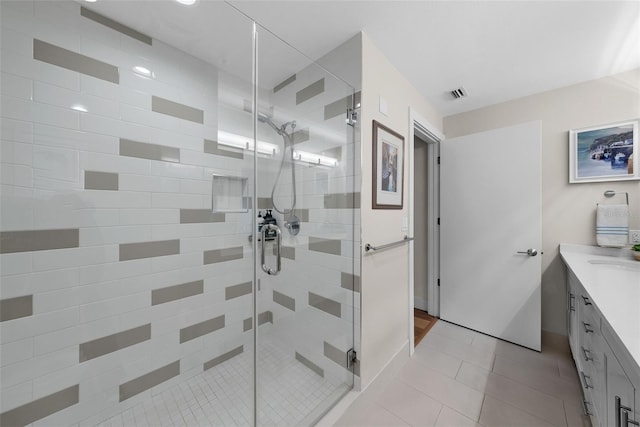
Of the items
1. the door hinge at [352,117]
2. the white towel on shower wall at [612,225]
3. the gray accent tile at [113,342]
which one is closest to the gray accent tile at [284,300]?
the gray accent tile at [113,342]

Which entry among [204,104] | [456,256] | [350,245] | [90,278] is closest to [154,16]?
[204,104]

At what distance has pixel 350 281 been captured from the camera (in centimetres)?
162

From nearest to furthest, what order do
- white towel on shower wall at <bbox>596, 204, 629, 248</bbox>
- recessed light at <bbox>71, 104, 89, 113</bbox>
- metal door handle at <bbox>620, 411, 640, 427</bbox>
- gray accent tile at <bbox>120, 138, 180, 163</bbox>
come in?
metal door handle at <bbox>620, 411, 640, 427</bbox>, recessed light at <bbox>71, 104, 89, 113</bbox>, gray accent tile at <bbox>120, 138, 180, 163</bbox>, white towel on shower wall at <bbox>596, 204, 629, 248</bbox>

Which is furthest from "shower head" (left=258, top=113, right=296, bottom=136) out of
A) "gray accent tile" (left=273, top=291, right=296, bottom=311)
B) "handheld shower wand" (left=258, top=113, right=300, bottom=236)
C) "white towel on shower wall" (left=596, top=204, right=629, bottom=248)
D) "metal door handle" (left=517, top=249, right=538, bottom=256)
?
"white towel on shower wall" (left=596, top=204, right=629, bottom=248)

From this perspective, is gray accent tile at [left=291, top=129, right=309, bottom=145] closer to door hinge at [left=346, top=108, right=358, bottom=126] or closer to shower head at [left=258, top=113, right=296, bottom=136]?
shower head at [left=258, top=113, right=296, bottom=136]

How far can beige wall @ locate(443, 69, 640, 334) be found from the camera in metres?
1.94

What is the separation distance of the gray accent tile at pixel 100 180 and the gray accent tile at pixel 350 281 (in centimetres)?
139

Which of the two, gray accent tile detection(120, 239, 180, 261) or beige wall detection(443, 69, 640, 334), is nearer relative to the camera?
gray accent tile detection(120, 239, 180, 261)

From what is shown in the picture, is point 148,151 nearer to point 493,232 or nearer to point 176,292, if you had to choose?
point 176,292

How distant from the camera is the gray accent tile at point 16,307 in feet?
3.16

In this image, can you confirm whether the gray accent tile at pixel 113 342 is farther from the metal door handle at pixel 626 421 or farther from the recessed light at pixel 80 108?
the metal door handle at pixel 626 421

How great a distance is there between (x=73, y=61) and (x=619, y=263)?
3.56 meters

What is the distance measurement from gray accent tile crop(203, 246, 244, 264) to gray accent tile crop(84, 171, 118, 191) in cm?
56

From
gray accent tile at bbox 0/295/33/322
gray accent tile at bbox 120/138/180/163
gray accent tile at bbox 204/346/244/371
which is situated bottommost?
gray accent tile at bbox 204/346/244/371
